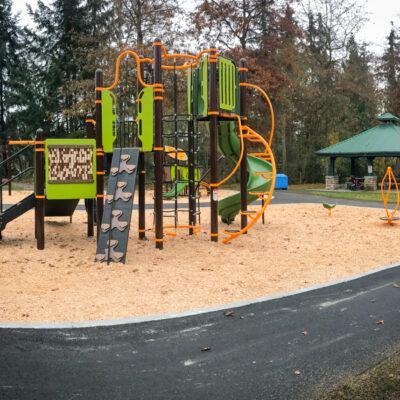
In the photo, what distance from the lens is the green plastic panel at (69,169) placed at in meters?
8.82

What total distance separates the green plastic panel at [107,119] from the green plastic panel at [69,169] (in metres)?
0.30

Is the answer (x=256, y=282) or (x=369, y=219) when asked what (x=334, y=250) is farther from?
(x=369, y=219)

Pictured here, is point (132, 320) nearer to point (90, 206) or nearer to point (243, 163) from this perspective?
point (90, 206)

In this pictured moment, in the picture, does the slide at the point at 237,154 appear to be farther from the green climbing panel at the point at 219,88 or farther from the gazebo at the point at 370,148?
the gazebo at the point at 370,148

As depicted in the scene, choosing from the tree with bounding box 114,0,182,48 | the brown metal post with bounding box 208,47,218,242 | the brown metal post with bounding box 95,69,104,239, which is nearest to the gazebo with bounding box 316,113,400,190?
the tree with bounding box 114,0,182,48

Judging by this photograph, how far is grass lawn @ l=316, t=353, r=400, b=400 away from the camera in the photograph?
127 inches

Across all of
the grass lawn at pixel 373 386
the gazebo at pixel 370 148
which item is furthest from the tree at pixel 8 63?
the grass lawn at pixel 373 386

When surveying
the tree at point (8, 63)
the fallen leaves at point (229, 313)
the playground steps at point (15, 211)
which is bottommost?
the fallen leaves at point (229, 313)

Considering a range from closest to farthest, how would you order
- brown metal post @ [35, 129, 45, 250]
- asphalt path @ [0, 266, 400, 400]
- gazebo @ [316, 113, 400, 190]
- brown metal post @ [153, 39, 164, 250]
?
1. asphalt path @ [0, 266, 400, 400]
2. brown metal post @ [153, 39, 164, 250]
3. brown metal post @ [35, 129, 45, 250]
4. gazebo @ [316, 113, 400, 190]

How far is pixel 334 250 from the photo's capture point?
8.94m

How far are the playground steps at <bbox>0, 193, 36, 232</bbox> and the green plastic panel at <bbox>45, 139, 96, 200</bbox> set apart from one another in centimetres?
43

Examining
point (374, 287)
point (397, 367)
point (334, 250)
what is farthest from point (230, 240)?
point (397, 367)

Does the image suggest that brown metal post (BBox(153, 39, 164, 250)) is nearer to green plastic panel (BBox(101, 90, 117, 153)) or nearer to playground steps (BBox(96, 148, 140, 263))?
playground steps (BBox(96, 148, 140, 263))

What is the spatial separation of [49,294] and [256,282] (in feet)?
8.63
